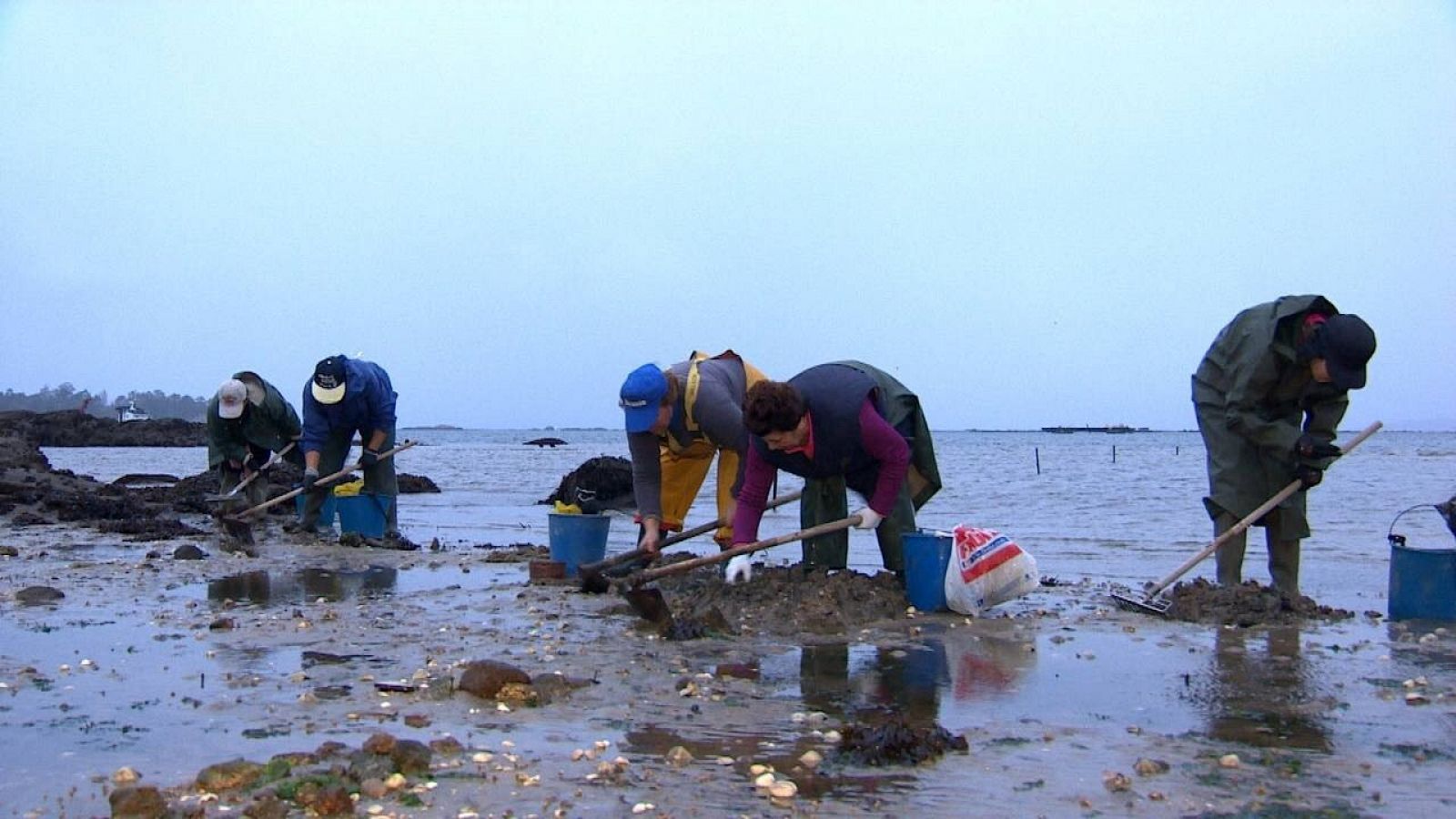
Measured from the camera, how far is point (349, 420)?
9977mm

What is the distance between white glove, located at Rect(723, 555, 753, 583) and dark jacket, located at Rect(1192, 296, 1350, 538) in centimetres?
245

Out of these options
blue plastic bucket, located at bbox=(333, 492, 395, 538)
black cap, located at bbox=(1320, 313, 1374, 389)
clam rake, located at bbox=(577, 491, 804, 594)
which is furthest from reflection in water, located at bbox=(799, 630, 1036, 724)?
blue plastic bucket, located at bbox=(333, 492, 395, 538)

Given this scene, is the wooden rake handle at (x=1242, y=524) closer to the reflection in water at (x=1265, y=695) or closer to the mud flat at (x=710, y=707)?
the mud flat at (x=710, y=707)

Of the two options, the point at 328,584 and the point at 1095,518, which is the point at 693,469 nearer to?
the point at 328,584

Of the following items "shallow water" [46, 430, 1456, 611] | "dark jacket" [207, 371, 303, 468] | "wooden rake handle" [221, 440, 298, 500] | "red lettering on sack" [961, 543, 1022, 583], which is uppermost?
"dark jacket" [207, 371, 303, 468]

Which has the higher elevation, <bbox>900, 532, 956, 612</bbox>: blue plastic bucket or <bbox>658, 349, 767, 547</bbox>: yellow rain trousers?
<bbox>658, 349, 767, 547</bbox>: yellow rain trousers

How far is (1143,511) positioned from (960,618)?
10.7 m

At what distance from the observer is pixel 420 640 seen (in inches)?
213

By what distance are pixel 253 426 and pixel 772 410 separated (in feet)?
23.6

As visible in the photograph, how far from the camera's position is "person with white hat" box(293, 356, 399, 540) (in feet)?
31.4

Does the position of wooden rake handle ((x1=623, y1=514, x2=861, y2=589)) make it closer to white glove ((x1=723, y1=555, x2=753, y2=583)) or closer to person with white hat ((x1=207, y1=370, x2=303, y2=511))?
white glove ((x1=723, y1=555, x2=753, y2=583))

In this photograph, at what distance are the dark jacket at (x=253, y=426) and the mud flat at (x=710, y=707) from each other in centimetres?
415

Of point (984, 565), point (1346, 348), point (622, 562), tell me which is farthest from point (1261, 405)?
point (622, 562)

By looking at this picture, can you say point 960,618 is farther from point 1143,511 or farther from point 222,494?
point 1143,511
